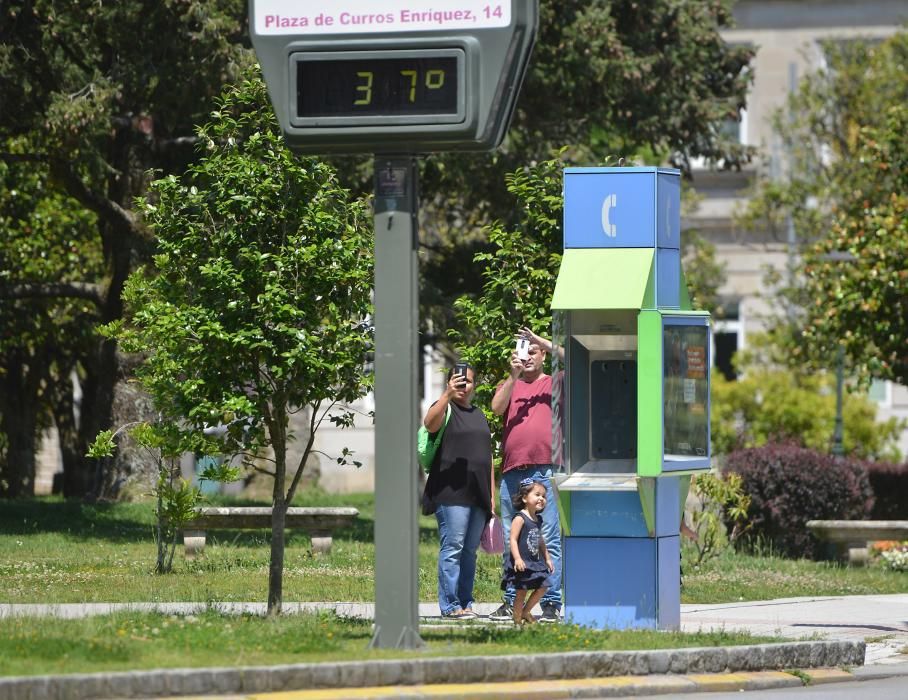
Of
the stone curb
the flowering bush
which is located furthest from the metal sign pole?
the flowering bush

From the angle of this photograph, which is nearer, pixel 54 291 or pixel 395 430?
Answer: pixel 395 430

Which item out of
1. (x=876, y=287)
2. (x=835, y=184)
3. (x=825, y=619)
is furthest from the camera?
(x=835, y=184)

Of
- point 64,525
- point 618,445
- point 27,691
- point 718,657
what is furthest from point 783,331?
point 27,691

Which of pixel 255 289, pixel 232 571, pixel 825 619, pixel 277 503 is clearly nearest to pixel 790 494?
pixel 825 619

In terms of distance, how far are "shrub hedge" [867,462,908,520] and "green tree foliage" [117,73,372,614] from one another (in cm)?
1363

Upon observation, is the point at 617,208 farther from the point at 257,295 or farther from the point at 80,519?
the point at 80,519

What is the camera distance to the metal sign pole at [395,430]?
10.2 metres

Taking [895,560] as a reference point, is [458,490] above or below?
above

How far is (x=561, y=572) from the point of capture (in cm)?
1312

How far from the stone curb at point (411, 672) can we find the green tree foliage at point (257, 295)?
2.51 m

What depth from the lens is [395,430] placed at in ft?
33.6

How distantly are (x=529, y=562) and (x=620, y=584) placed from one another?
0.63m

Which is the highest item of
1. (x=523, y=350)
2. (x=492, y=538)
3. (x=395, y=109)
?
(x=395, y=109)

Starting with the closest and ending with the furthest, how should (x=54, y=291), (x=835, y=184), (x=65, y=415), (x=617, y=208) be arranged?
1. (x=617, y=208)
2. (x=54, y=291)
3. (x=835, y=184)
4. (x=65, y=415)
